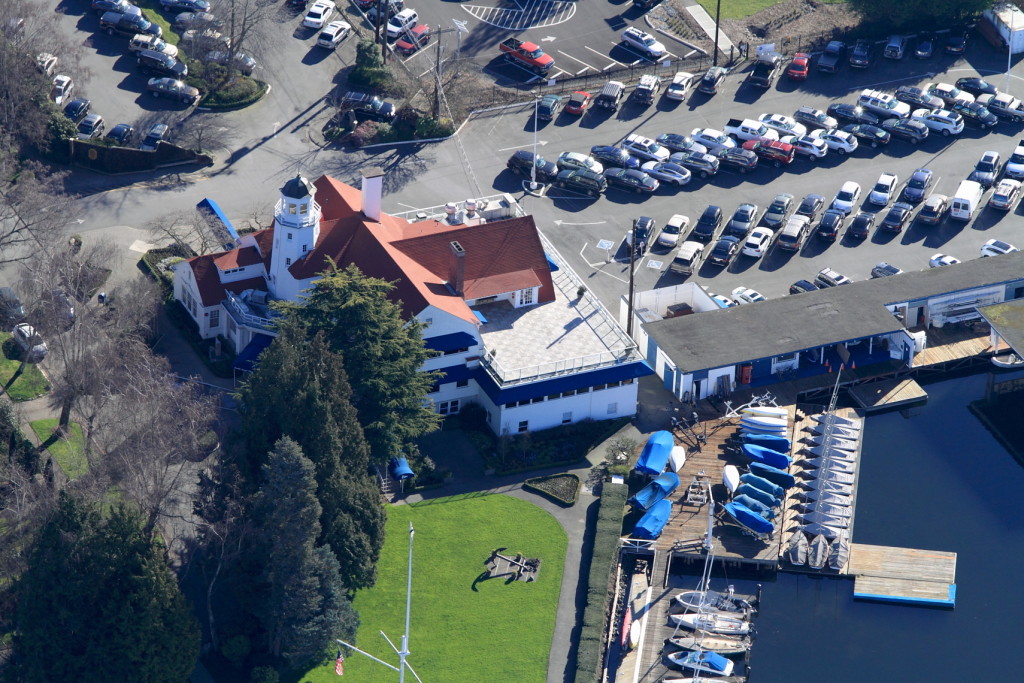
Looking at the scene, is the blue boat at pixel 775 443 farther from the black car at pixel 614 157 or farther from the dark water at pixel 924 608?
the black car at pixel 614 157

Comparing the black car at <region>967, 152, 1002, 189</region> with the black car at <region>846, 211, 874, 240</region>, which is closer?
the black car at <region>846, 211, 874, 240</region>

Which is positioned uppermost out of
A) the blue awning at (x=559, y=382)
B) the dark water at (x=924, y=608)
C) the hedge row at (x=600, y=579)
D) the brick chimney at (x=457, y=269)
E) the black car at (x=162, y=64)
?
the brick chimney at (x=457, y=269)

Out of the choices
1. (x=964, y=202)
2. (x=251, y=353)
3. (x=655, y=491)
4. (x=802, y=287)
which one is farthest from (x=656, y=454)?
(x=964, y=202)

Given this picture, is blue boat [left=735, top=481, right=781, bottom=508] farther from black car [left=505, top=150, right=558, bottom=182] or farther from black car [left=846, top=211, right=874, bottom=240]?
black car [left=505, top=150, right=558, bottom=182]

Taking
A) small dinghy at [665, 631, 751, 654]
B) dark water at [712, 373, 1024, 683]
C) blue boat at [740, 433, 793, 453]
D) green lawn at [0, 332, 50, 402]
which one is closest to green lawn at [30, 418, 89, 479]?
green lawn at [0, 332, 50, 402]

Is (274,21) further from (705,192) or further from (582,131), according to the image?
(705,192)

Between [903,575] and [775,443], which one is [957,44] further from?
[903,575]

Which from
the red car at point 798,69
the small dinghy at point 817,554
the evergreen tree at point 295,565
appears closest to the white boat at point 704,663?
the small dinghy at point 817,554
